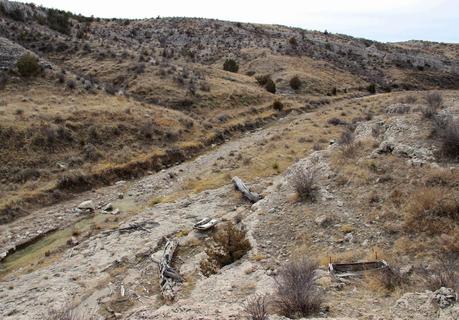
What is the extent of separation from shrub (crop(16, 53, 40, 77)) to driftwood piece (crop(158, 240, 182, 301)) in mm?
31833

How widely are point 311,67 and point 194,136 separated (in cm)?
4205

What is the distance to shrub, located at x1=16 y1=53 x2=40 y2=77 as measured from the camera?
4056cm

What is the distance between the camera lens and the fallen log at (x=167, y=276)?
13.4 metres

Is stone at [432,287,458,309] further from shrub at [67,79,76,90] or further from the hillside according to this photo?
shrub at [67,79,76,90]

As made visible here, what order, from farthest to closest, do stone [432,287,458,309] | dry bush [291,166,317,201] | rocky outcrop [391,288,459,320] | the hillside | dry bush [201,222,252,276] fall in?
dry bush [291,166,317,201], dry bush [201,222,252,276], the hillside, stone [432,287,458,309], rocky outcrop [391,288,459,320]

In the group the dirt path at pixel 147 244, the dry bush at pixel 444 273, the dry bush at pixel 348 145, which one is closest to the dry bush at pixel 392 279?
the dry bush at pixel 444 273

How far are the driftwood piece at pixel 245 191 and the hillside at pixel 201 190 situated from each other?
42 cm

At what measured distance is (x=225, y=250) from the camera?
1487cm

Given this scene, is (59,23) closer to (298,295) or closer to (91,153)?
(91,153)

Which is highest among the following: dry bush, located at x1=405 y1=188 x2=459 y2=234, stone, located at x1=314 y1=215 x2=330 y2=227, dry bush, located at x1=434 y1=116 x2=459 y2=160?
dry bush, located at x1=434 y1=116 x2=459 y2=160

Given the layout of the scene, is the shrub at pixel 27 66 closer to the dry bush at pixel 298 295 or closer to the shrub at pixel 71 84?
the shrub at pixel 71 84

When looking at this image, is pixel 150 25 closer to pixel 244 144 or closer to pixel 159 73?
pixel 159 73

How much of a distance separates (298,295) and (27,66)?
39.1 meters

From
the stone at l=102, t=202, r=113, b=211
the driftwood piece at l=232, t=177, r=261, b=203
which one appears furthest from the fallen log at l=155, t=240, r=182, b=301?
the stone at l=102, t=202, r=113, b=211
